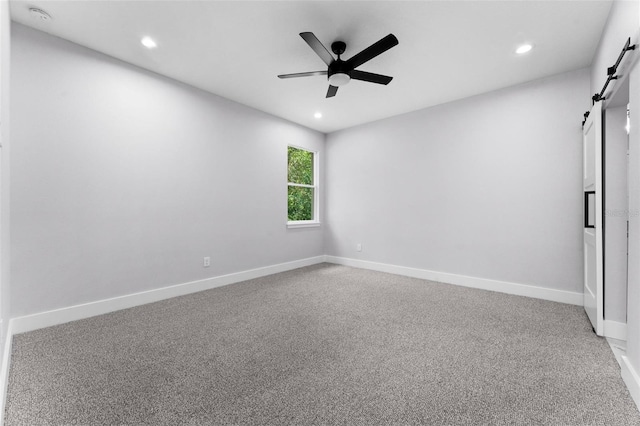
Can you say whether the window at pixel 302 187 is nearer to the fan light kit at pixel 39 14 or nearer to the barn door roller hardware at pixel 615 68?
the fan light kit at pixel 39 14

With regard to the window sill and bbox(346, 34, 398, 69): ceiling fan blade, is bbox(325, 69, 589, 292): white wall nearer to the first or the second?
the window sill

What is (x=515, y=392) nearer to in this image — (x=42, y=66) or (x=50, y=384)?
(x=50, y=384)

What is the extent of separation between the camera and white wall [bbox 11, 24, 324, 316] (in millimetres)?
2371

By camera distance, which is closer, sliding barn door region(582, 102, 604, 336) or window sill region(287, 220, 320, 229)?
sliding barn door region(582, 102, 604, 336)

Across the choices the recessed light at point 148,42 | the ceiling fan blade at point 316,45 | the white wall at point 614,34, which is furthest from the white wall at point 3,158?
the white wall at point 614,34

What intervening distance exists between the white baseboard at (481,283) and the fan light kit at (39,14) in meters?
4.70

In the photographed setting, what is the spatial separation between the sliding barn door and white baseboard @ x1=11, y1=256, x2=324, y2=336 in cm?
376

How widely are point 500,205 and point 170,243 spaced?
→ 163 inches

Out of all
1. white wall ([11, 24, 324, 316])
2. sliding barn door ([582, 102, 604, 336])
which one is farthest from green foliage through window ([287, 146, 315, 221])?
sliding barn door ([582, 102, 604, 336])

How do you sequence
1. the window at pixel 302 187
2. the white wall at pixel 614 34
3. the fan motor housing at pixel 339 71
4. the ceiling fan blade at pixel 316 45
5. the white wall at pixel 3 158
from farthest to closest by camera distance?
the window at pixel 302 187 < the fan motor housing at pixel 339 71 < the ceiling fan blade at pixel 316 45 < the white wall at pixel 614 34 < the white wall at pixel 3 158

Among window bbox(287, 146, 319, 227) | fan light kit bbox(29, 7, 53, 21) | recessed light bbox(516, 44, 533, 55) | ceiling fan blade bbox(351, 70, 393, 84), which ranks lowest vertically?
window bbox(287, 146, 319, 227)

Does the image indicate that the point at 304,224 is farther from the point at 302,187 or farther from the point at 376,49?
the point at 376,49

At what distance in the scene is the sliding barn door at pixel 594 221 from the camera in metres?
2.20

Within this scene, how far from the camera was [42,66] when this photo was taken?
242 cm
